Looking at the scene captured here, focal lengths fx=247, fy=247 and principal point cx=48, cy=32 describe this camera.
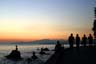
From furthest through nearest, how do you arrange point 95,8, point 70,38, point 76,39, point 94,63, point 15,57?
point 15,57, point 95,8, point 76,39, point 70,38, point 94,63

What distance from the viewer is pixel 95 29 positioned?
50.9 m

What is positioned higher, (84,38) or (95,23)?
(95,23)

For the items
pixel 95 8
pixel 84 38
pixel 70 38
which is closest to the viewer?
pixel 70 38

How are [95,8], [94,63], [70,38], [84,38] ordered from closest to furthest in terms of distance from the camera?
1. [94,63]
2. [70,38]
3. [84,38]
4. [95,8]

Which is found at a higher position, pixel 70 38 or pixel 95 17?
pixel 95 17

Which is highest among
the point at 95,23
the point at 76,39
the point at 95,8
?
the point at 95,8

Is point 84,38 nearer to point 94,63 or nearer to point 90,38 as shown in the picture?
point 90,38

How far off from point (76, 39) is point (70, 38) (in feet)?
9.27

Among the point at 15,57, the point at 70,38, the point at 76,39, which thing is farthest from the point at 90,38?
the point at 15,57

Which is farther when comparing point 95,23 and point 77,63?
point 95,23

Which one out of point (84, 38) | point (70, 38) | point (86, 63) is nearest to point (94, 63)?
point (86, 63)

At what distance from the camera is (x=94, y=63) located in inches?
656

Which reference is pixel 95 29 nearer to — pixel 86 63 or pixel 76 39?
pixel 76 39

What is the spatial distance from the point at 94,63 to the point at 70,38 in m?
19.4
